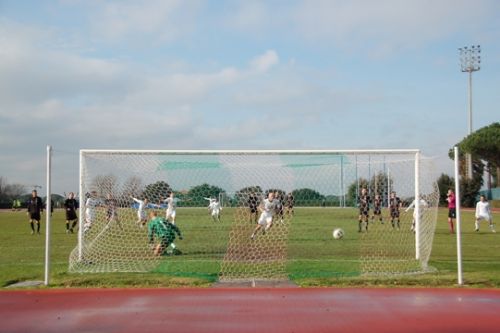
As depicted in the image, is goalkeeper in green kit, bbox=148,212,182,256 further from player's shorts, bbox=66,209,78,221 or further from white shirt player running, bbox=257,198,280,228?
player's shorts, bbox=66,209,78,221

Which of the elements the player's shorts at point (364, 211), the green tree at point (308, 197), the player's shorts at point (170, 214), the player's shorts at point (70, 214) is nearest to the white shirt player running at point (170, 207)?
the player's shorts at point (170, 214)

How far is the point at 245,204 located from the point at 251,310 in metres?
5.90

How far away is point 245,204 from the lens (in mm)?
14898

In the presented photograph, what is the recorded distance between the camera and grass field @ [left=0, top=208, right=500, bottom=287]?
11.7 m

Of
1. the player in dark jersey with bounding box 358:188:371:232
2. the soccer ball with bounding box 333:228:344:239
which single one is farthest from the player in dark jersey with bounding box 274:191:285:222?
the soccer ball with bounding box 333:228:344:239

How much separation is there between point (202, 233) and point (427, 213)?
932cm

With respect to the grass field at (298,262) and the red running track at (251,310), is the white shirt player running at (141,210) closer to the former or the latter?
the grass field at (298,262)

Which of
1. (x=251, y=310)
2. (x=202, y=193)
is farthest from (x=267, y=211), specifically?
(x=251, y=310)

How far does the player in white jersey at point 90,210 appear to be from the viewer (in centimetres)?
1355

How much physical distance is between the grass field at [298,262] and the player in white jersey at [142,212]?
106cm

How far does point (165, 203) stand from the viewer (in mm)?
14969

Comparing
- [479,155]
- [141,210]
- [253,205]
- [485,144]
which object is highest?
[485,144]

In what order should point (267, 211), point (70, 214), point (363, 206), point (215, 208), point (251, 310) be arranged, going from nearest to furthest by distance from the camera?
1. point (251, 310)
2. point (267, 211)
3. point (215, 208)
4. point (363, 206)
5. point (70, 214)

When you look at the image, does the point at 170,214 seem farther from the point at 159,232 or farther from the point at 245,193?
the point at 245,193
